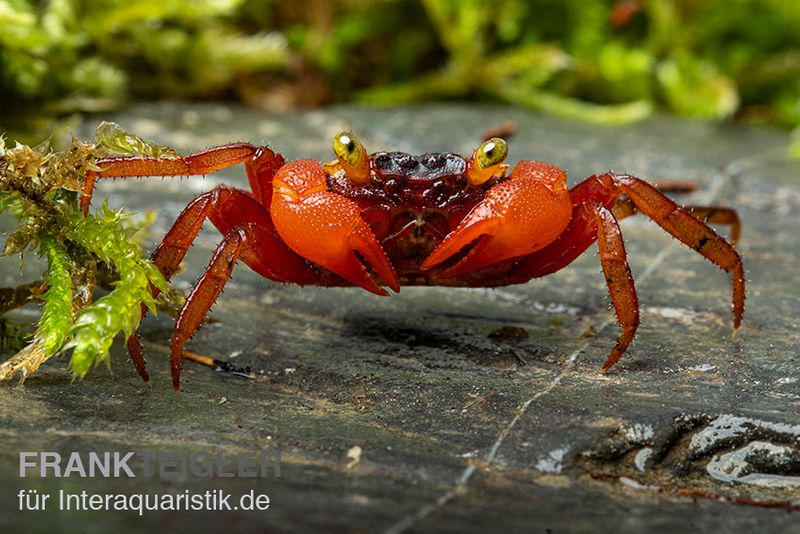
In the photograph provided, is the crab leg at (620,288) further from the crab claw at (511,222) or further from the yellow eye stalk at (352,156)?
the yellow eye stalk at (352,156)

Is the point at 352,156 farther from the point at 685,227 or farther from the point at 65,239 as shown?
the point at 685,227

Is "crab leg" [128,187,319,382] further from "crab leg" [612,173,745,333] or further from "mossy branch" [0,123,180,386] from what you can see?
"crab leg" [612,173,745,333]

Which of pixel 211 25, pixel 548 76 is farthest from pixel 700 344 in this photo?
pixel 211 25

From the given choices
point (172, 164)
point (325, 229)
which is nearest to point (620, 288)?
point (325, 229)

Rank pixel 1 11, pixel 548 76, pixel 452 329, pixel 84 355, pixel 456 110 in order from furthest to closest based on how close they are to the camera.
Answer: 1. pixel 548 76
2. pixel 456 110
3. pixel 1 11
4. pixel 452 329
5. pixel 84 355

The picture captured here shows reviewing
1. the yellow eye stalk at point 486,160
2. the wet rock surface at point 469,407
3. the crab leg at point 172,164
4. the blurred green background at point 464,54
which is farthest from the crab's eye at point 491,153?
the blurred green background at point 464,54

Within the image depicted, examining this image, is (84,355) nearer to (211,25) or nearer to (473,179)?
(473,179)
